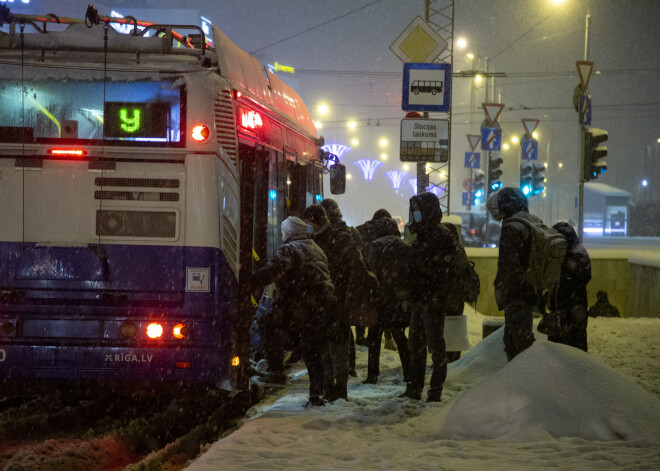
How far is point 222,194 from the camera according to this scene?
20.6 ft

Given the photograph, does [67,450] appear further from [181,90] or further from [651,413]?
[651,413]

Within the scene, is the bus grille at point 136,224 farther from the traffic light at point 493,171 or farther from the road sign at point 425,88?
the traffic light at point 493,171

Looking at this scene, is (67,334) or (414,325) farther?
(414,325)

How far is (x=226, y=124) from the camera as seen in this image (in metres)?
6.40

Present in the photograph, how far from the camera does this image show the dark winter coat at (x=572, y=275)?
7.49m

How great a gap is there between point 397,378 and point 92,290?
4.16 metres

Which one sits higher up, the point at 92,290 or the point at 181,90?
the point at 181,90

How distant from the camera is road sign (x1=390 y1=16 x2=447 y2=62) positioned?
1237 cm

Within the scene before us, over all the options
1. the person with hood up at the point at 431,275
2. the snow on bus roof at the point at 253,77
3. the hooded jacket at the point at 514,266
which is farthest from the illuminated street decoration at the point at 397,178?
the hooded jacket at the point at 514,266

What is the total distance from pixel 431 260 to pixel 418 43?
6.06 m

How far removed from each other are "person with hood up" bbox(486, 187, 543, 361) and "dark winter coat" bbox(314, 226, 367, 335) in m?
1.51

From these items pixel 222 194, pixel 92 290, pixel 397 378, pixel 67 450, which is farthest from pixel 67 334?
pixel 397 378

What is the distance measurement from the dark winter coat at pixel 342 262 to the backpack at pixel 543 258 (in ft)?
5.66

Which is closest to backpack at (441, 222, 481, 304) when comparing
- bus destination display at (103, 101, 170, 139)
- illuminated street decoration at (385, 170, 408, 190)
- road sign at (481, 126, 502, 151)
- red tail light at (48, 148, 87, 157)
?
bus destination display at (103, 101, 170, 139)
